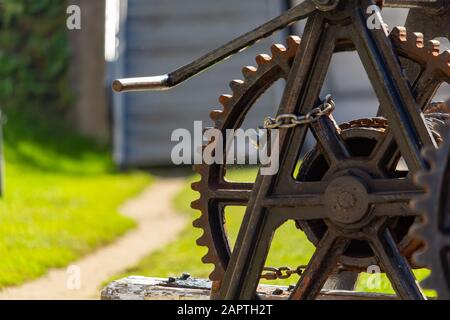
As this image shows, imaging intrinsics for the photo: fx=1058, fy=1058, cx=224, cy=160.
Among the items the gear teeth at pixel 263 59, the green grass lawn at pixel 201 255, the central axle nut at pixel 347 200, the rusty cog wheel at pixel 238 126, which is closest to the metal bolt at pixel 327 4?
the rusty cog wheel at pixel 238 126

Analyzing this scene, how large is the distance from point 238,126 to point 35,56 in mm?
14715

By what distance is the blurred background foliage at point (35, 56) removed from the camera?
18.2 meters

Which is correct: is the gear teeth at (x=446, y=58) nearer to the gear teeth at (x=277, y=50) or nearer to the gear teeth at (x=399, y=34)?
the gear teeth at (x=399, y=34)

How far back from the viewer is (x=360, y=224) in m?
3.96

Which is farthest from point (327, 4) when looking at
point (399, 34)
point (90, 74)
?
point (90, 74)

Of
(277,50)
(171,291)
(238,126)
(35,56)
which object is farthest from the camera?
(35,56)

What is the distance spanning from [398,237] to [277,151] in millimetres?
592

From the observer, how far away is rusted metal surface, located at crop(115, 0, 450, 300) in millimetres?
3916

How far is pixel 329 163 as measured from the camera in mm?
4121

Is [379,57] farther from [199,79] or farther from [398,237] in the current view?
[199,79]

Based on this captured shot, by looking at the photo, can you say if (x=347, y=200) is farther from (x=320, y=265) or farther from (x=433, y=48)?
(x=433, y=48)

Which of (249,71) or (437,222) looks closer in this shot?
(437,222)

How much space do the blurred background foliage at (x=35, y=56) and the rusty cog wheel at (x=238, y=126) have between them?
1404 centimetres

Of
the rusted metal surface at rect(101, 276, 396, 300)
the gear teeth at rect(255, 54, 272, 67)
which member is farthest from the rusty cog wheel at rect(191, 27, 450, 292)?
the rusted metal surface at rect(101, 276, 396, 300)
